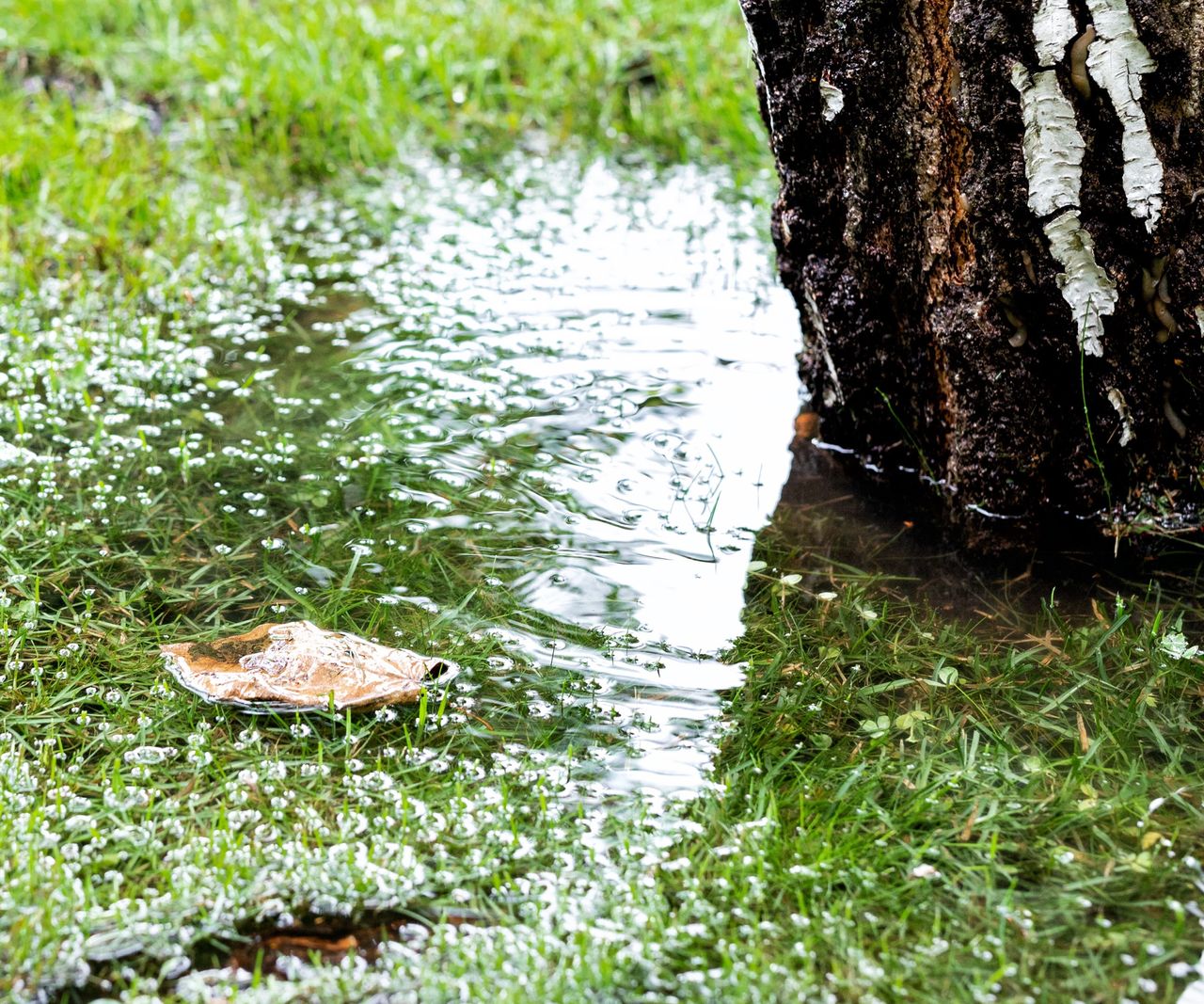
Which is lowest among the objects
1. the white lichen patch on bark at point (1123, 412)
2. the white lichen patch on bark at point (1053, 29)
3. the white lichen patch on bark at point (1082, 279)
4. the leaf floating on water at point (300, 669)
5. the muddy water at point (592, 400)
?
the leaf floating on water at point (300, 669)

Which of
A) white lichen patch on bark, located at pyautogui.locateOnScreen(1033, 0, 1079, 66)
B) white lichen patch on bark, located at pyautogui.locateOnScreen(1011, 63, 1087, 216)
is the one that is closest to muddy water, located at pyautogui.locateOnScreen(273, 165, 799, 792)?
white lichen patch on bark, located at pyautogui.locateOnScreen(1011, 63, 1087, 216)

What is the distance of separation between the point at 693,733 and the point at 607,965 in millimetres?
576

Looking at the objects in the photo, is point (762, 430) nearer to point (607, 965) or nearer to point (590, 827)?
point (590, 827)

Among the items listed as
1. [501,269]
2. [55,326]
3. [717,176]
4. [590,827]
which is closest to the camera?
[590,827]

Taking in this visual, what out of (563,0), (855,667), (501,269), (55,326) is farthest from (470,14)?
(855,667)

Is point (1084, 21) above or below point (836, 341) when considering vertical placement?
above

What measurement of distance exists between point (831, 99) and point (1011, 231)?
50cm

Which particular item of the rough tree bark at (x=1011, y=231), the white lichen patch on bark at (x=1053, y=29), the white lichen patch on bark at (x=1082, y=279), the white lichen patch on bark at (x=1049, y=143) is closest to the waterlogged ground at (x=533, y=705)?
the rough tree bark at (x=1011, y=231)

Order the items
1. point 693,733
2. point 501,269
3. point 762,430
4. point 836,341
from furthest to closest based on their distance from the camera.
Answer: point 501,269
point 762,430
point 836,341
point 693,733

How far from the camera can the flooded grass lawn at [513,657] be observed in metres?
1.75

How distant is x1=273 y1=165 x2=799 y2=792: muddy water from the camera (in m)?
2.46

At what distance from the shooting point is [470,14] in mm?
5656

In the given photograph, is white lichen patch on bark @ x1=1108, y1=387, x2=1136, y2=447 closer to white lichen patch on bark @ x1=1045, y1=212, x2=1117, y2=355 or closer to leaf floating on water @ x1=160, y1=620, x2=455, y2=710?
white lichen patch on bark @ x1=1045, y1=212, x2=1117, y2=355

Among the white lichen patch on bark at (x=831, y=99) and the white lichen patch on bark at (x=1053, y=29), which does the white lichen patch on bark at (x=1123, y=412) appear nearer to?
the white lichen patch on bark at (x=1053, y=29)
